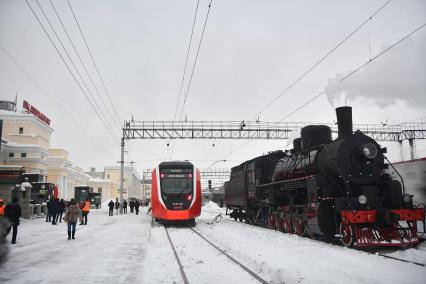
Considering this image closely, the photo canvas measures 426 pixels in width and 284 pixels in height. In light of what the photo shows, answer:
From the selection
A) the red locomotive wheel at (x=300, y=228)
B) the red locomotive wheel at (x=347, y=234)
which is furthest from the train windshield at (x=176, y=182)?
the red locomotive wheel at (x=347, y=234)

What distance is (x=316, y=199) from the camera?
11.4 metres

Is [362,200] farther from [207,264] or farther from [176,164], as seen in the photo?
[176,164]

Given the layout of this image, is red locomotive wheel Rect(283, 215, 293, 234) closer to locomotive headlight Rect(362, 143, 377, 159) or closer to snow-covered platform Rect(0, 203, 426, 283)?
snow-covered platform Rect(0, 203, 426, 283)

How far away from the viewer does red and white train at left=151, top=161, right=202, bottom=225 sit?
18.7 metres

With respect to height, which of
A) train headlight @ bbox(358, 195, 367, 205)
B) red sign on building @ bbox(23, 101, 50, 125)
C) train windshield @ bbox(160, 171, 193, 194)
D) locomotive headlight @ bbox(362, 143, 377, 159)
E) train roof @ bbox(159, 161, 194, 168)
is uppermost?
red sign on building @ bbox(23, 101, 50, 125)

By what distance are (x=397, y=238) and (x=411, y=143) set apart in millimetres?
25060

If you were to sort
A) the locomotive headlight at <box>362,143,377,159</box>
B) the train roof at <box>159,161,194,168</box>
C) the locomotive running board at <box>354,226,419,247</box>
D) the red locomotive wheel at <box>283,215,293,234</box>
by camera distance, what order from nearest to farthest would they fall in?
the locomotive running board at <box>354,226,419,247</box>
the locomotive headlight at <box>362,143,377,159</box>
the red locomotive wheel at <box>283,215,293,234</box>
the train roof at <box>159,161,194,168</box>

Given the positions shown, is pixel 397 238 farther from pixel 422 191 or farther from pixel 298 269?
pixel 422 191

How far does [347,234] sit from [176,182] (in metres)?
10.4

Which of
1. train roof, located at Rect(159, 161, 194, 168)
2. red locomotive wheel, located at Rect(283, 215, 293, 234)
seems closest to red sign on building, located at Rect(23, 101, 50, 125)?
train roof, located at Rect(159, 161, 194, 168)

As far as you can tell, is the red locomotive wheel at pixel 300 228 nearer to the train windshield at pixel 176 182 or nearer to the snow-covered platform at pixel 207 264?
the snow-covered platform at pixel 207 264

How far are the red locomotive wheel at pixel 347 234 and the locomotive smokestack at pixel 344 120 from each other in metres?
2.69

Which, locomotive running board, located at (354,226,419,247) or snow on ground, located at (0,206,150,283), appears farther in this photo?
locomotive running board, located at (354,226,419,247)

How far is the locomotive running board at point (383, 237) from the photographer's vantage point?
33.0ft
